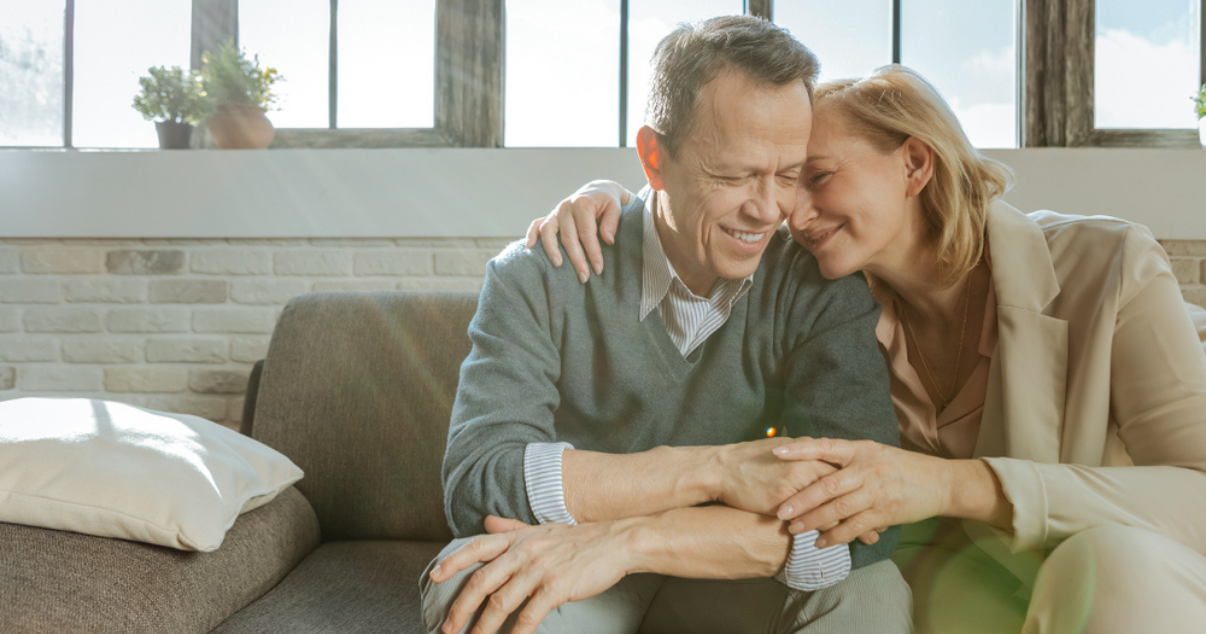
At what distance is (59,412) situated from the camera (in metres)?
1.36

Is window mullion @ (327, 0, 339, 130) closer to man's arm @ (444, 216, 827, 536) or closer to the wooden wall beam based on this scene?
the wooden wall beam

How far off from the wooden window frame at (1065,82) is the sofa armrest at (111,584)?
249cm

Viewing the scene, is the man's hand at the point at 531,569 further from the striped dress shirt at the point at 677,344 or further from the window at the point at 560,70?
the window at the point at 560,70

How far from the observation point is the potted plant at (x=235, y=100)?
2393mm

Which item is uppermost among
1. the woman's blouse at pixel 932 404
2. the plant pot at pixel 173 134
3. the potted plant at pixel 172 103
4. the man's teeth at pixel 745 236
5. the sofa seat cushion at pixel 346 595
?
the potted plant at pixel 172 103

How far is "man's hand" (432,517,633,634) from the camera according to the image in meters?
0.99

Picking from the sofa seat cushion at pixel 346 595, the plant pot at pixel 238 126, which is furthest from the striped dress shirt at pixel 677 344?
the plant pot at pixel 238 126

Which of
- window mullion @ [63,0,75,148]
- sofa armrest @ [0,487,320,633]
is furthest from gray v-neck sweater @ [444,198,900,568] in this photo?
window mullion @ [63,0,75,148]

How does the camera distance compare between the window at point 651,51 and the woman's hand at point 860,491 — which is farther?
the window at point 651,51

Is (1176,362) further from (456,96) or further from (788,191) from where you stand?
(456,96)

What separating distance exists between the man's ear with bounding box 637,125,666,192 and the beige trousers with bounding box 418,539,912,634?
0.63 m

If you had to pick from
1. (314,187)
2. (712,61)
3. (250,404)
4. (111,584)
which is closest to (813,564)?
(712,61)

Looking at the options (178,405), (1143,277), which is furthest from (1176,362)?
(178,405)

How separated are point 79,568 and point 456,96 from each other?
70.4 inches
